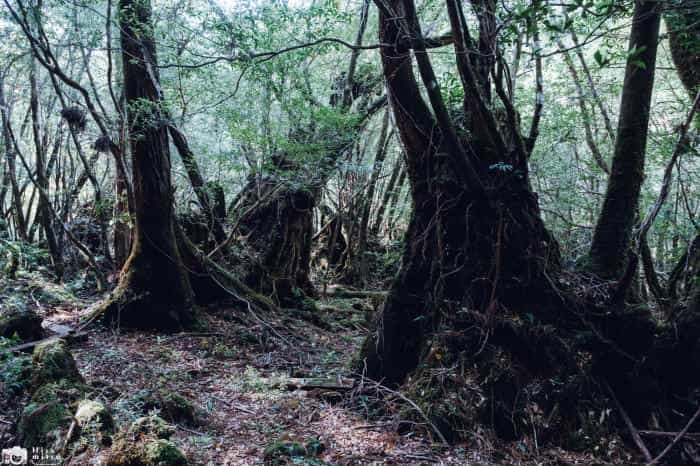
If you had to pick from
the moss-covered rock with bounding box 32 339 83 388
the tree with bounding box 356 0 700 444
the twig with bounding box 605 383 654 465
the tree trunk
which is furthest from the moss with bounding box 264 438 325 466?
the twig with bounding box 605 383 654 465

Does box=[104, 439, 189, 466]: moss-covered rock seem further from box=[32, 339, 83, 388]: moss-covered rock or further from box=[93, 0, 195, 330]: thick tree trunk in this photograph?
box=[93, 0, 195, 330]: thick tree trunk

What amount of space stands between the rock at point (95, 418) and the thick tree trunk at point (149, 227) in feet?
11.5

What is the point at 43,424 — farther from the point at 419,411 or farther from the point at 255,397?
the point at 419,411

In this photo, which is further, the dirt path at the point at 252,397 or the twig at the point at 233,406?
the twig at the point at 233,406

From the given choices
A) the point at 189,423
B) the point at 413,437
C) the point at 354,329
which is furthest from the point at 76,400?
the point at 354,329

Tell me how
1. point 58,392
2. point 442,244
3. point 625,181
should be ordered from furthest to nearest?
point 442,244
point 625,181
point 58,392

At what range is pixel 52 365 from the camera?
3855 mm

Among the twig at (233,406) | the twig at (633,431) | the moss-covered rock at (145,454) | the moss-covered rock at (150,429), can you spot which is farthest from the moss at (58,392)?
the twig at (633,431)

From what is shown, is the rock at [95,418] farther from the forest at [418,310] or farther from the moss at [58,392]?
the moss at [58,392]

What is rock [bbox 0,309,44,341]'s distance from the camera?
5144 millimetres

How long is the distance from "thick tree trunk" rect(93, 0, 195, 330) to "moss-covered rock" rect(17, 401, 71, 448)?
3533 mm

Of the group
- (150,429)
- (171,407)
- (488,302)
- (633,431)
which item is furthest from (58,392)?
(633,431)

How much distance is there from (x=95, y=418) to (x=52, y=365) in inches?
43.9

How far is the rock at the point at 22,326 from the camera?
5144 mm
